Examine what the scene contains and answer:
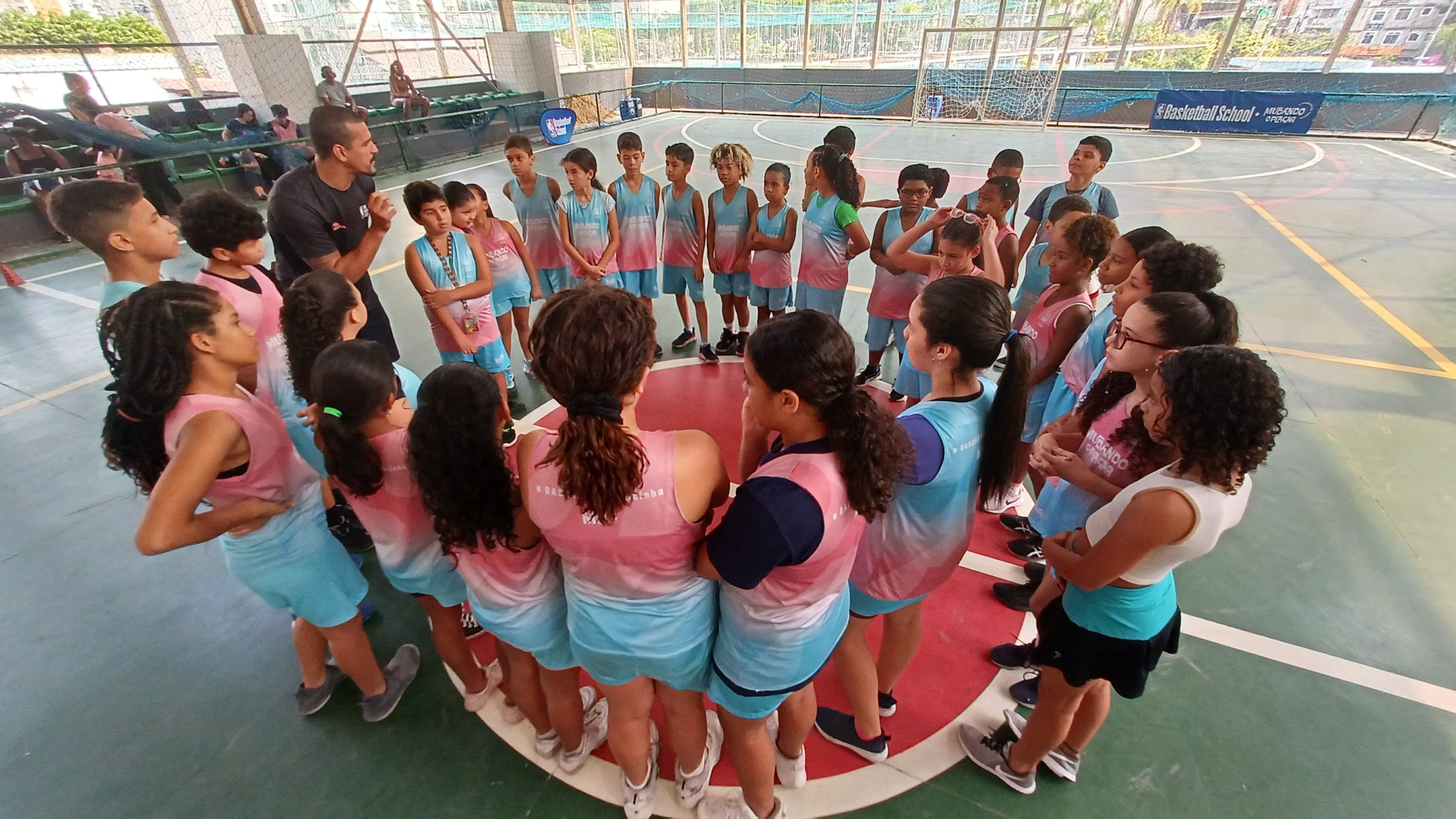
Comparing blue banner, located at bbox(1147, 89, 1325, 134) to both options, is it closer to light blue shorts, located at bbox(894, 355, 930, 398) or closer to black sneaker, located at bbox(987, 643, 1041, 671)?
light blue shorts, located at bbox(894, 355, 930, 398)

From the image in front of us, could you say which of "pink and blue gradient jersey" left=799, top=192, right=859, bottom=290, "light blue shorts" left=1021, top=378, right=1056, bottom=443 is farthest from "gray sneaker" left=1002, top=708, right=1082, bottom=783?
"pink and blue gradient jersey" left=799, top=192, right=859, bottom=290

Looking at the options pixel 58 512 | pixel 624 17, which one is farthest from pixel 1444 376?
pixel 624 17

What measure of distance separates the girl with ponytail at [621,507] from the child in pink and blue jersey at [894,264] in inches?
109

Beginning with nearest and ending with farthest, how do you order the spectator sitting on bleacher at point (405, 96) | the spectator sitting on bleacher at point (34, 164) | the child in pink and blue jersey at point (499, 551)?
the child in pink and blue jersey at point (499, 551) < the spectator sitting on bleacher at point (34, 164) < the spectator sitting on bleacher at point (405, 96)

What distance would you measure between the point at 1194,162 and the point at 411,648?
1606 centimetres

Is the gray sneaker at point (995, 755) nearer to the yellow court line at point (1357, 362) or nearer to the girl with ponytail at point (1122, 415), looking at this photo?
the girl with ponytail at point (1122, 415)

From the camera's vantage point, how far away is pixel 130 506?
3.75m

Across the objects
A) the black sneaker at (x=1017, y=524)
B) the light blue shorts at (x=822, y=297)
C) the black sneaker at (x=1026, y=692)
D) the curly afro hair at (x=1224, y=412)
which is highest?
the curly afro hair at (x=1224, y=412)

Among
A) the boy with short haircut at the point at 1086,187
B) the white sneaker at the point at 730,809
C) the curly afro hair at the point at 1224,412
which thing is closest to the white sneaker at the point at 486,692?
the white sneaker at the point at 730,809

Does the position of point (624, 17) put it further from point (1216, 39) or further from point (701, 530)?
point (701, 530)

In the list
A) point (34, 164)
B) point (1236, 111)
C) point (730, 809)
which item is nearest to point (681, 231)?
point (730, 809)

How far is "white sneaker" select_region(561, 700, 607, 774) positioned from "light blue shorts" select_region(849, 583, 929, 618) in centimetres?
109

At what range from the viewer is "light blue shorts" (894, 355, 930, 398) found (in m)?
3.76

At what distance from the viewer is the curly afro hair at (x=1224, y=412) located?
139 cm
